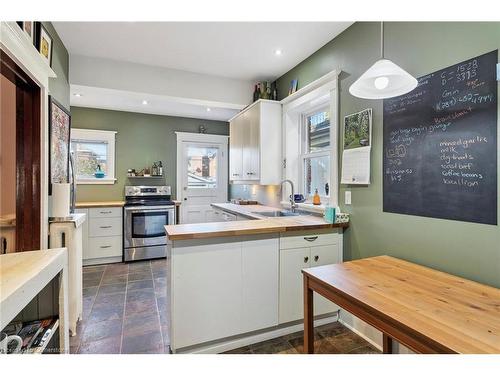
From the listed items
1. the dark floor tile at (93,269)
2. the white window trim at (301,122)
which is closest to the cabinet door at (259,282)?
the white window trim at (301,122)

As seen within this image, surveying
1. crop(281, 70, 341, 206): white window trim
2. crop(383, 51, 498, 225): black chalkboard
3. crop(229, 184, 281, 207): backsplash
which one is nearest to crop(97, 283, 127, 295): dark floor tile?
crop(229, 184, 281, 207): backsplash

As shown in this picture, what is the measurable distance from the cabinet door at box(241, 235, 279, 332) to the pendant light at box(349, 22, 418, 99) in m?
1.24

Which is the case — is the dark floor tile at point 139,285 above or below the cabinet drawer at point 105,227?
below

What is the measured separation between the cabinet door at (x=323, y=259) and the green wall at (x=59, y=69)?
2.64m

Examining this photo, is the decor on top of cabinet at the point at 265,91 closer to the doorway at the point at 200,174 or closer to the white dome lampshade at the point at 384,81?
the white dome lampshade at the point at 384,81

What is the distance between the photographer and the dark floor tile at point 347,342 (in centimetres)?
198

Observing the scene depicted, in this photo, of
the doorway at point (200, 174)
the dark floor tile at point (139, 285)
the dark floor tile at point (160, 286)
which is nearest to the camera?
the dark floor tile at point (160, 286)

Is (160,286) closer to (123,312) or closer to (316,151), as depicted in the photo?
(123,312)

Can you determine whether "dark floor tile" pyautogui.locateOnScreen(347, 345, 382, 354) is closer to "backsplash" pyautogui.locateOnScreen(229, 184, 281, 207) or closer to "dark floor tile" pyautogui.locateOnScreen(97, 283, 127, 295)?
"backsplash" pyautogui.locateOnScreen(229, 184, 281, 207)

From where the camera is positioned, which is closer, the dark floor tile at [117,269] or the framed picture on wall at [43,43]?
the framed picture on wall at [43,43]

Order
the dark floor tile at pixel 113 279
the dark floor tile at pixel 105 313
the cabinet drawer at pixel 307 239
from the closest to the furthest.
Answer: the cabinet drawer at pixel 307 239 → the dark floor tile at pixel 105 313 → the dark floor tile at pixel 113 279

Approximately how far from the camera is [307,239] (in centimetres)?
220

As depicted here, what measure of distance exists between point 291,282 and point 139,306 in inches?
65.0
